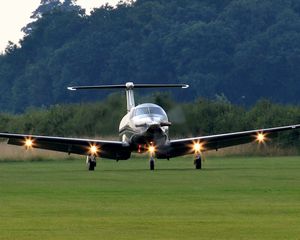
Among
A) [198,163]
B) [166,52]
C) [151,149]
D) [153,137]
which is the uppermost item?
[166,52]

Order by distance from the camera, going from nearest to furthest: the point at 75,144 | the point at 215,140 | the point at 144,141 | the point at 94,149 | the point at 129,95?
the point at 144,141 < the point at 94,149 < the point at 75,144 < the point at 215,140 < the point at 129,95

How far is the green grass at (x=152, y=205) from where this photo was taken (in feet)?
69.3

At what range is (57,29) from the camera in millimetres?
162625

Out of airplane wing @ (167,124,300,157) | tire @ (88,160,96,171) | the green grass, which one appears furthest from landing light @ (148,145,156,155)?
the green grass

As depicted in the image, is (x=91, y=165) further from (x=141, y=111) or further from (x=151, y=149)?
(x=141, y=111)

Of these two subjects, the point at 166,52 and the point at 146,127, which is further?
the point at 166,52

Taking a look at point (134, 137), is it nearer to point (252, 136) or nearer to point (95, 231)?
point (252, 136)

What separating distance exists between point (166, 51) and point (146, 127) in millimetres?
101436

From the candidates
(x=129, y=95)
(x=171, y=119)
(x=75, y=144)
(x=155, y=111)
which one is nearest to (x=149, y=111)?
(x=155, y=111)

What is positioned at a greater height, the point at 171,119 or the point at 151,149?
the point at 171,119

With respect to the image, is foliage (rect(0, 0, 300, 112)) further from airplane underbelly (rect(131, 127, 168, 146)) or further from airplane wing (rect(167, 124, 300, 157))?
airplane underbelly (rect(131, 127, 168, 146))

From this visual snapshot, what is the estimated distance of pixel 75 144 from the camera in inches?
1940

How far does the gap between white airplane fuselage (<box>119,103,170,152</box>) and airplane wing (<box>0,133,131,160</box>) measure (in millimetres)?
554

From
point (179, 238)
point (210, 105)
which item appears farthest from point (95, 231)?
point (210, 105)
